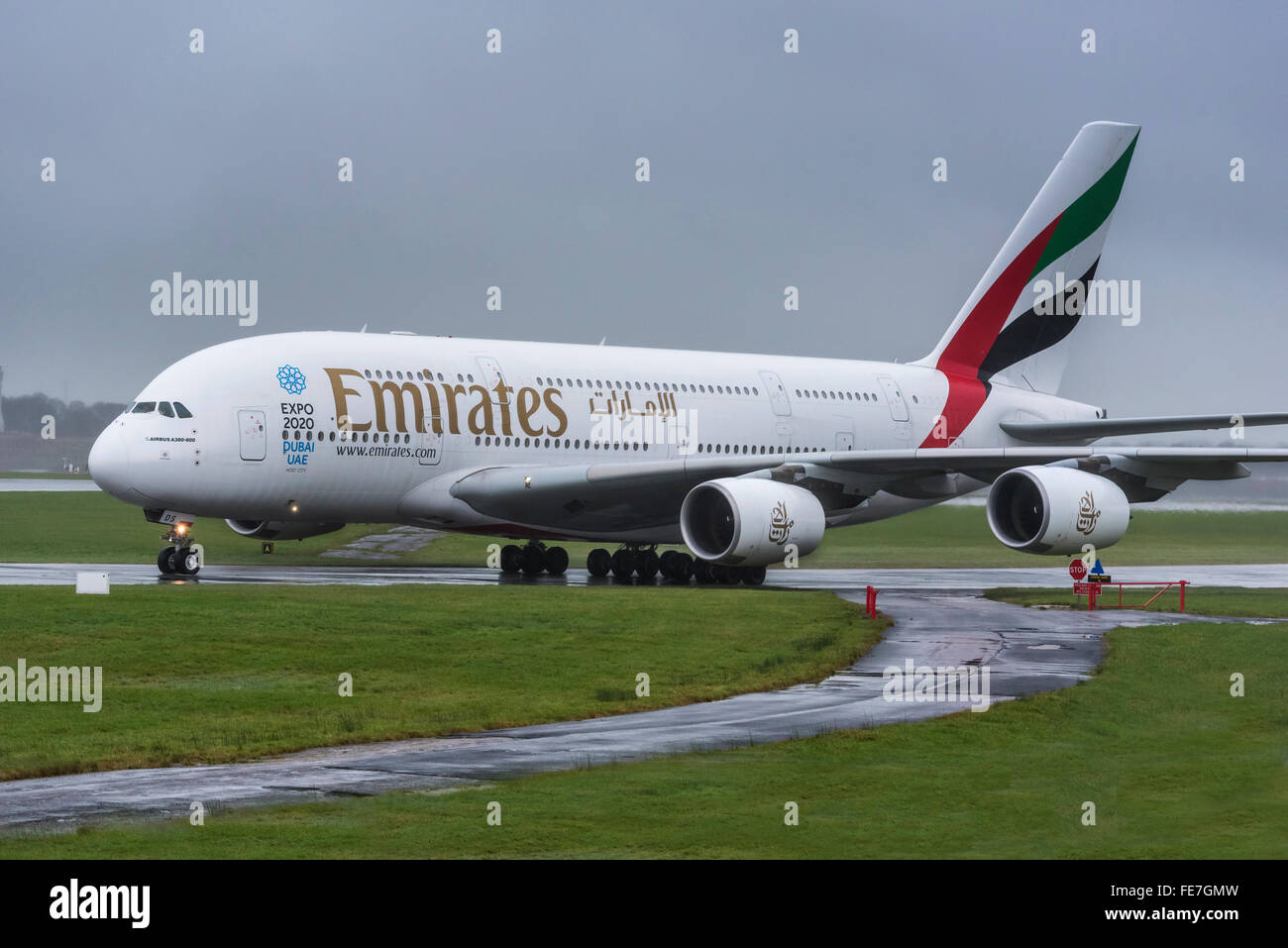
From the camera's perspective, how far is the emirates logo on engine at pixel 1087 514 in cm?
2827

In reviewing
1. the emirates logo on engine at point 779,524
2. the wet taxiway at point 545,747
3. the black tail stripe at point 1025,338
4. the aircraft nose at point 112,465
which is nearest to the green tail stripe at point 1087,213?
the black tail stripe at point 1025,338

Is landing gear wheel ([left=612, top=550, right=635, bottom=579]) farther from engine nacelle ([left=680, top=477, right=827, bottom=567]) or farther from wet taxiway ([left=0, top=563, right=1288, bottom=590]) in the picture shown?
engine nacelle ([left=680, top=477, right=827, bottom=567])

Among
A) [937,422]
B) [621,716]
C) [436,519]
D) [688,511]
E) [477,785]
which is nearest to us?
[477,785]

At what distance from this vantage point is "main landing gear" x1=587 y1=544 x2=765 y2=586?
33.1 meters

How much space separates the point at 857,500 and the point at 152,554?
1885cm

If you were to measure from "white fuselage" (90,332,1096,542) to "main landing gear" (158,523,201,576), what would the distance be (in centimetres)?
A: 58

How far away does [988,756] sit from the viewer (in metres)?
13.3

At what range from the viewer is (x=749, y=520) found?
28.3 metres

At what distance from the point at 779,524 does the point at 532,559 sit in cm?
747

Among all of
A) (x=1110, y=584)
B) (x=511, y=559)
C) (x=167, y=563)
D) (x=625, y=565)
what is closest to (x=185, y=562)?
(x=167, y=563)

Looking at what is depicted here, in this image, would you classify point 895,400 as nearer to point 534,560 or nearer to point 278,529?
point 534,560
